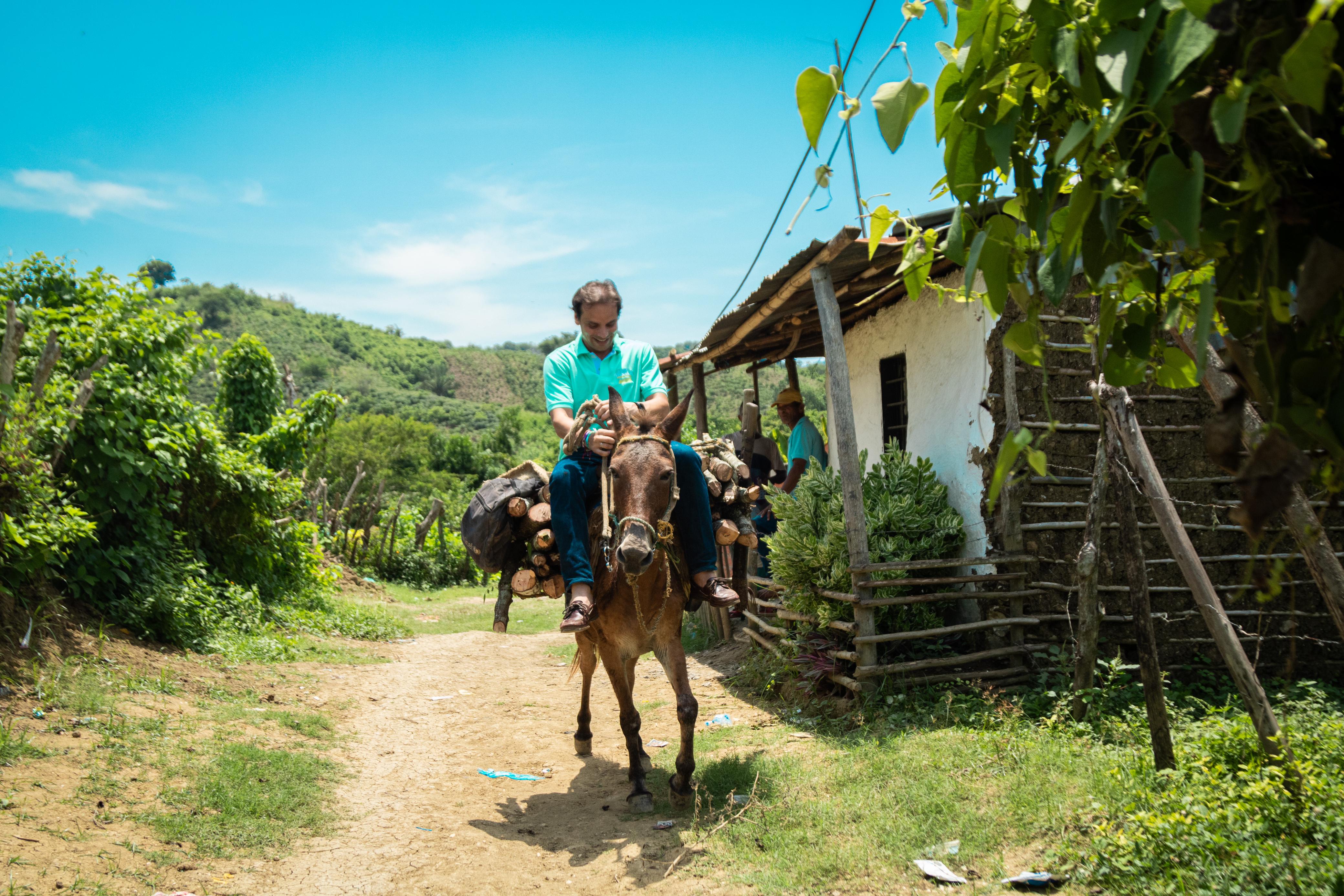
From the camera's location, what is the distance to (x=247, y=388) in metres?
14.5

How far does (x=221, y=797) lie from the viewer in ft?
15.6

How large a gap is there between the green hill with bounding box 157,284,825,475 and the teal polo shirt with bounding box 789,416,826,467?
34.9 meters

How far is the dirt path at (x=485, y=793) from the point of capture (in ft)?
13.7

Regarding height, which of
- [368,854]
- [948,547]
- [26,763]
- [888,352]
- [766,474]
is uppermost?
[888,352]

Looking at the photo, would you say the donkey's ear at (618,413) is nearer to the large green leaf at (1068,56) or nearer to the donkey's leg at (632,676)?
the donkey's leg at (632,676)

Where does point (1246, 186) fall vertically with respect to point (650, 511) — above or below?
above

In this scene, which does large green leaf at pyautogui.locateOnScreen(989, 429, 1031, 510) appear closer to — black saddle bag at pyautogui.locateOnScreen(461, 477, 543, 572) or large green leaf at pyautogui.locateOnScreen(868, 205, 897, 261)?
large green leaf at pyautogui.locateOnScreen(868, 205, 897, 261)

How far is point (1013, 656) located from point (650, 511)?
12.4 feet

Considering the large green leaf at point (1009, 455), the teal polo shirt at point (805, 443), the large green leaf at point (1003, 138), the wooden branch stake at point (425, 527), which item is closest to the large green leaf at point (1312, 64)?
the large green leaf at point (1003, 138)

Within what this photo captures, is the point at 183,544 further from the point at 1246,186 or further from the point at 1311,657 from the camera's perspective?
the point at 1311,657

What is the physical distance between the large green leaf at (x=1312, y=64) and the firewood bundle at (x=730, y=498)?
189 inches

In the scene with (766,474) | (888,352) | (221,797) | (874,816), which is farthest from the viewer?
(766,474)

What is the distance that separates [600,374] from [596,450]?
108cm

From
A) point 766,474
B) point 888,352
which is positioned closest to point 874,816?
point 888,352
